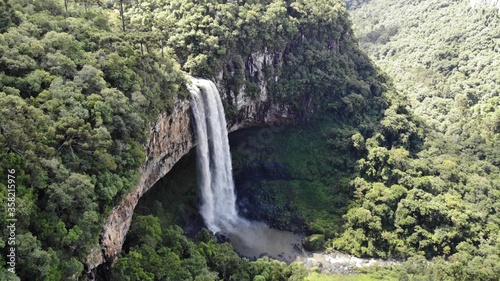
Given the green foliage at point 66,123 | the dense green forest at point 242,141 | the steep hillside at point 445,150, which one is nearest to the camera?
the green foliage at point 66,123

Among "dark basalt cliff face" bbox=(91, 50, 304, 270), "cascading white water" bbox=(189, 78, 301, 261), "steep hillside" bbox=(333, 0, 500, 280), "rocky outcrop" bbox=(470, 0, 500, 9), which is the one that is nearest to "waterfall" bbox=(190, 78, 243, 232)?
"cascading white water" bbox=(189, 78, 301, 261)

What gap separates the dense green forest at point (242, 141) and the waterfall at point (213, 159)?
1495 millimetres

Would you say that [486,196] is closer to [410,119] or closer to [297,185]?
[410,119]

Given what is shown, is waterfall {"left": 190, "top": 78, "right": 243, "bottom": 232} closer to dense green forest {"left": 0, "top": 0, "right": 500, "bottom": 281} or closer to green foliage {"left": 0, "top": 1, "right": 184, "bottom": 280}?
dense green forest {"left": 0, "top": 0, "right": 500, "bottom": 281}

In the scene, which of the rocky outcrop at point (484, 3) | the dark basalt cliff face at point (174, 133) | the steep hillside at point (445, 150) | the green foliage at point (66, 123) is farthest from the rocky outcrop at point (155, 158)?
the rocky outcrop at point (484, 3)

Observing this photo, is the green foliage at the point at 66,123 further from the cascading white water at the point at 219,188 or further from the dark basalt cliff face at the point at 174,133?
the cascading white water at the point at 219,188

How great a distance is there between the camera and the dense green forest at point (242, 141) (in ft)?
60.5

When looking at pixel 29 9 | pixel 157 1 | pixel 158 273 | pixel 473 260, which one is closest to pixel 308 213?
pixel 473 260

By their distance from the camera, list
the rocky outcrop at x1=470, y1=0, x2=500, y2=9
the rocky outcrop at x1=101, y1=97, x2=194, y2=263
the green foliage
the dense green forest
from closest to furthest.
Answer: the green foliage
the dense green forest
the rocky outcrop at x1=101, y1=97, x2=194, y2=263
the rocky outcrop at x1=470, y1=0, x2=500, y2=9

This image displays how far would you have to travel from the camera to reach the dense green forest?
18.4 m

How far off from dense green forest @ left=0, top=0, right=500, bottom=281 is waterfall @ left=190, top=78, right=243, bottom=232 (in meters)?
1.49

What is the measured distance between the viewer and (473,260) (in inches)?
1281

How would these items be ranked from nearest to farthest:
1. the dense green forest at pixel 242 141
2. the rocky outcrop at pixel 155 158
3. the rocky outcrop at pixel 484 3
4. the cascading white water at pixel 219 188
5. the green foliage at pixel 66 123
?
the green foliage at pixel 66 123 < the dense green forest at pixel 242 141 < the rocky outcrop at pixel 155 158 < the cascading white water at pixel 219 188 < the rocky outcrop at pixel 484 3

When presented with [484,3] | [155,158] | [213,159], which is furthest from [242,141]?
[484,3]
